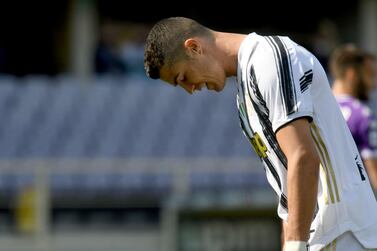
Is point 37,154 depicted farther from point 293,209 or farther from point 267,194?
point 293,209

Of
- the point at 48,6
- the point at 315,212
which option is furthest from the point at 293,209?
the point at 48,6

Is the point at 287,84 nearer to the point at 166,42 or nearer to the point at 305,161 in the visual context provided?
the point at 305,161

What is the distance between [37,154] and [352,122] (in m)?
8.98

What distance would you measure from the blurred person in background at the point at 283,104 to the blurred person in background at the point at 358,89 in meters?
2.76

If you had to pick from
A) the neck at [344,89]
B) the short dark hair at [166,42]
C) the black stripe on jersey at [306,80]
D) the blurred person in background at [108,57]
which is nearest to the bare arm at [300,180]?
the black stripe on jersey at [306,80]

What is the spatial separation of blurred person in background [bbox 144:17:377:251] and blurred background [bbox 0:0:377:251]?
25.0 feet

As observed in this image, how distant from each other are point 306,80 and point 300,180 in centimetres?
33

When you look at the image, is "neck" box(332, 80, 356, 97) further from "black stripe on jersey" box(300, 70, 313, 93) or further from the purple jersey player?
"black stripe on jersey" box(300, 70, 313, 93)

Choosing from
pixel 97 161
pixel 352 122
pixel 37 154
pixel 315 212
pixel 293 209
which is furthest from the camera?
pixel 37 154

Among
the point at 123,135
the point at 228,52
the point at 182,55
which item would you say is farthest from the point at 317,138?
the point at 123,135

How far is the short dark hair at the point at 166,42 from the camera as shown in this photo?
380 cm

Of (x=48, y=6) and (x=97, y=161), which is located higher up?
(x=48, y=6)

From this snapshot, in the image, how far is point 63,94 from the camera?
15773 mm

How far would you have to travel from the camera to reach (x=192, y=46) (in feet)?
12.6
